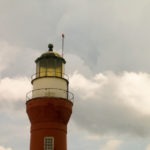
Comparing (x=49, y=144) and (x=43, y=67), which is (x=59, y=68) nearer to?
(x=43, y=67)

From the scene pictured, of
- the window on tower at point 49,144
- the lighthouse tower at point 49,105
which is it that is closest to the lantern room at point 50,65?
the lighthouse tower at point 49,105

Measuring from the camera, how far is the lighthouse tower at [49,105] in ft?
112

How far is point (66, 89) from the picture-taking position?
118 ft

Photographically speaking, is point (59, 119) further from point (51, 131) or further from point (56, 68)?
point (56, 68)

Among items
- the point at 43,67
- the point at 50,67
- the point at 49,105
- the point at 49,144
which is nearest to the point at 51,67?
the point at 50,67

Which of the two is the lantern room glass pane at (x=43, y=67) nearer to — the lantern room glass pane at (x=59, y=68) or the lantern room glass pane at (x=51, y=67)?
the lantern room glass pane at (x=51, y=67)

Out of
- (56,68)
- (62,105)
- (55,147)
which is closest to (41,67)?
(56,68)

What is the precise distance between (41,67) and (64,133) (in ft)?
17.0

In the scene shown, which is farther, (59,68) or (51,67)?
(59,68)

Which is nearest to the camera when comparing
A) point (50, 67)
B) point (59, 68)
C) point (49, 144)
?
point (49, 144)

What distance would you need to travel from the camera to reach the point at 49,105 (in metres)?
34.5

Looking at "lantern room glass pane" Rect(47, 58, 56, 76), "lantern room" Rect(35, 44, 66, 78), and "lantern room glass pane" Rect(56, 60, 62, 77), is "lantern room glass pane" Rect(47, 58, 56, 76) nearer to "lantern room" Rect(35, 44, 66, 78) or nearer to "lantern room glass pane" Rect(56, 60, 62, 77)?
"lantern room" Rect(35, 44, 66, 78)

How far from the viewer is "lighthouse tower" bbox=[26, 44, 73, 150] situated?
34125 mm

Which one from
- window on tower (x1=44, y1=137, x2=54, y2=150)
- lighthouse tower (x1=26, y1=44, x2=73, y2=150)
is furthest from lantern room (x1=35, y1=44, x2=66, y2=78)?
window on tower (x1=44, y1=137, x2=54, y2=150)
